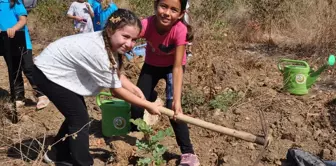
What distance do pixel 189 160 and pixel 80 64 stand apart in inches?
41.4

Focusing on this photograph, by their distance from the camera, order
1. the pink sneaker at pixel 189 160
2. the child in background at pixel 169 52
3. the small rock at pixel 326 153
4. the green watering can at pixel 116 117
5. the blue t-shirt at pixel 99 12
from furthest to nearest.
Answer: the blue t-shirt at pixel 99 12 < the green watering can at pixel 116 117 < the small rock at pixel 326 153 < the pink sneaker at pixel 189 160 < the child in background at pixel 169 52

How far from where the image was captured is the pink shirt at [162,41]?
2691mm

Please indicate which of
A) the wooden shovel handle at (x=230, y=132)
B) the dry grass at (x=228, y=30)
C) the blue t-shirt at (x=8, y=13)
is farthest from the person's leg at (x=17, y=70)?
the wooden shovel handle at (x=230, y=132)

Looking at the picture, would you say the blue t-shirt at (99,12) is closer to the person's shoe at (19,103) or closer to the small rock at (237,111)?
the person's shoe at (19,103)

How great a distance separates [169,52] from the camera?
2.81 meters

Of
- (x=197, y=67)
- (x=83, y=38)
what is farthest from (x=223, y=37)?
(x=83, y=38)

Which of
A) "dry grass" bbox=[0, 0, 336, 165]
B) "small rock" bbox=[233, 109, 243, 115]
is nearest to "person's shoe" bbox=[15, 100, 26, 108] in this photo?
"dry grass" bbox=[0, 0, 336, 165]

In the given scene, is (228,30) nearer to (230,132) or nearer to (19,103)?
(19,103)

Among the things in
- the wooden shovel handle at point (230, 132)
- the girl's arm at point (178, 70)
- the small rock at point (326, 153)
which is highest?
the girl's arm at point (178, 70)

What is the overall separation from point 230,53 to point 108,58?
3.26m

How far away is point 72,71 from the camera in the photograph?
2.46 meters

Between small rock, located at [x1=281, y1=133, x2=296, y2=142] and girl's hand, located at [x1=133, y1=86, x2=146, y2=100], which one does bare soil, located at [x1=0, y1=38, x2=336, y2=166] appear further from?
girl's hand, located at [x1=133, y1=86, x2=146, y2=100]

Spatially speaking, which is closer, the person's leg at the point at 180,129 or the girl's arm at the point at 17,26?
the person's leg at the point at 180,129

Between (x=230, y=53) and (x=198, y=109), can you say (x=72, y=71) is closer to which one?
(x=198, y=109)
